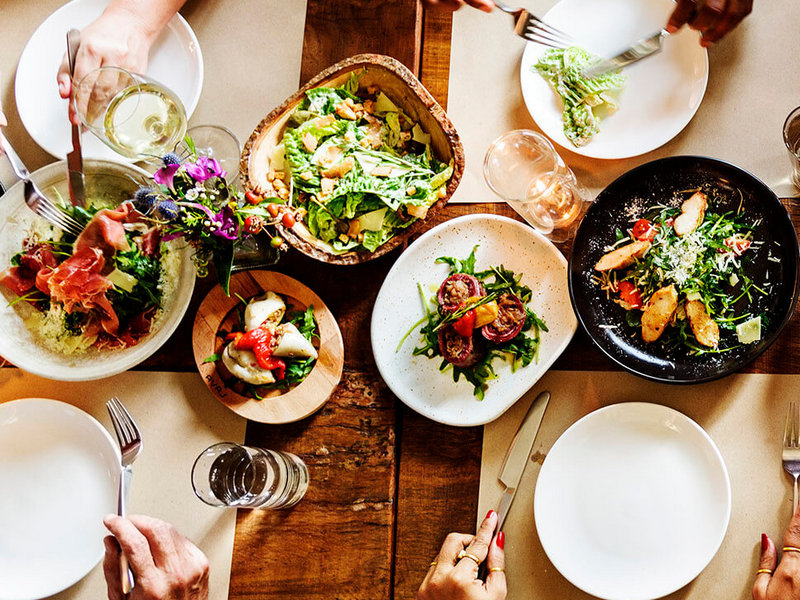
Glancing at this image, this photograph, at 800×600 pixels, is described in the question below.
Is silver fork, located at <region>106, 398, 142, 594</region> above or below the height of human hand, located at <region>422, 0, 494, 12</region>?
below

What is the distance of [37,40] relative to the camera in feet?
6.77

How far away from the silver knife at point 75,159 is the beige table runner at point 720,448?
1.24 meters

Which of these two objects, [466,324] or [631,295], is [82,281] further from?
A: [631,295]

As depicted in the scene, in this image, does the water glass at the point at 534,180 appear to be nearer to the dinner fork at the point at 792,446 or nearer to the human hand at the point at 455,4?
the human hand at the point at 455,4

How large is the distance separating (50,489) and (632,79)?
1.88 m

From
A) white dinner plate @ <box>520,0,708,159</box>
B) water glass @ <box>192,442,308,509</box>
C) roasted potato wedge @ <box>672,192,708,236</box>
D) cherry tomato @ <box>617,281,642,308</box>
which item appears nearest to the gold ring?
water glass @ <box>192,442,308,509</box>

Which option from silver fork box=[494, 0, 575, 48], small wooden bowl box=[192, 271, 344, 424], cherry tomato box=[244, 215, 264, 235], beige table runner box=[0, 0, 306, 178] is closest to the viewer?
cherry tomato box=[244, 215, 264, 235]

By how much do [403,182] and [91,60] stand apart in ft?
2.94

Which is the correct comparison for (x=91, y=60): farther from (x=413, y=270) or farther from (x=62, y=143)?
(x=413, y=270)

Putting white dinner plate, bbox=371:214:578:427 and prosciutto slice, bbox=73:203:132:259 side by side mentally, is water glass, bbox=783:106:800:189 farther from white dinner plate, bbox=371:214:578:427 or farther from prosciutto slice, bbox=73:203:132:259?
prosciutto slice, bbox=73:203:132:259

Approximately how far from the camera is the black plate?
1.78m

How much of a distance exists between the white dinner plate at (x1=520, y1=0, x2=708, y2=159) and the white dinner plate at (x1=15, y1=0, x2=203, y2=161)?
0.91 metres

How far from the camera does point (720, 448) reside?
6.12 feet

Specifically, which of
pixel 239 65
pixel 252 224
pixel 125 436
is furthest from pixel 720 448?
pixel 239 65
